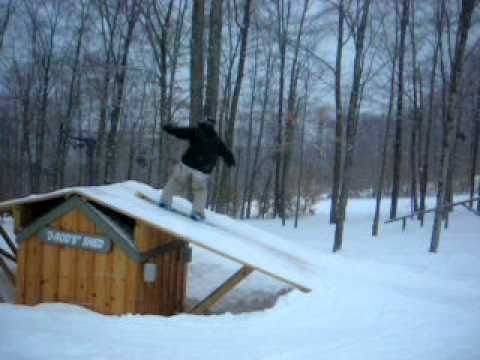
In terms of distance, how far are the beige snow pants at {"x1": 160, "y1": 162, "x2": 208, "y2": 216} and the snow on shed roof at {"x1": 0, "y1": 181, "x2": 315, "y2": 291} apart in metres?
0.33

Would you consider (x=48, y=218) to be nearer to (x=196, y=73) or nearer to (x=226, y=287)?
(x=226, y=287)

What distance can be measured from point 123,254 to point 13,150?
118 ft

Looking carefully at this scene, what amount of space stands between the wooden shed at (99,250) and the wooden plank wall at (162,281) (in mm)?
17

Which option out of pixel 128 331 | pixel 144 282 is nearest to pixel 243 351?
pixel 128 331

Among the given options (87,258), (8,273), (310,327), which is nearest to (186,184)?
(87,258)

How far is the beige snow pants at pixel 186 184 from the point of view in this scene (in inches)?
275

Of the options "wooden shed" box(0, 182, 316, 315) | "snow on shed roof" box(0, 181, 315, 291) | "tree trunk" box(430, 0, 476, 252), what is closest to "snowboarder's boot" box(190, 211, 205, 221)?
"snow on shed roof" box(0, 181, 315, 291)

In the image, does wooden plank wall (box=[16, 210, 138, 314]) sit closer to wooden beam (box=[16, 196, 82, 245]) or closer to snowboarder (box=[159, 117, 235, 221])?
wooden beam (box=[16, 196, 82, 245])

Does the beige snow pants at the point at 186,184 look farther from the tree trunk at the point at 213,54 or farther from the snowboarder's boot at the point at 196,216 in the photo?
the tree trunk at the point at 213,54

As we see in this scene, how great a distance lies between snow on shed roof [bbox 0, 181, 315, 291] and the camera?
5.70m

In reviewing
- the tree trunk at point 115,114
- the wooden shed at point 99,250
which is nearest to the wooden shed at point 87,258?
the wooden shed at point 99,250

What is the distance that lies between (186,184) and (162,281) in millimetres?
1716

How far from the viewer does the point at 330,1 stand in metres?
11.9

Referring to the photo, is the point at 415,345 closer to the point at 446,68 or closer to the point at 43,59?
the point at 446,68
